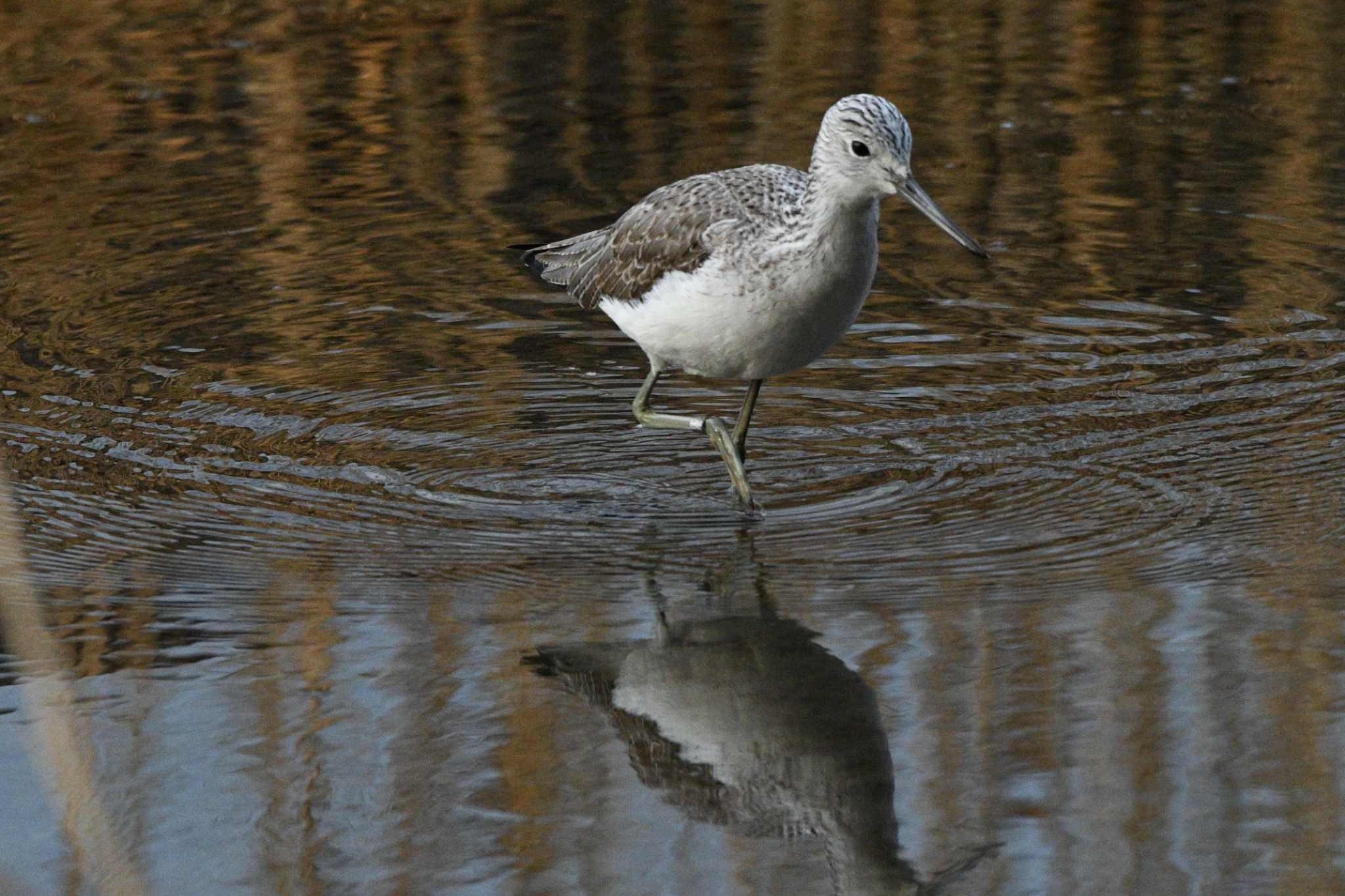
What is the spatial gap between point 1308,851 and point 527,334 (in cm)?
537

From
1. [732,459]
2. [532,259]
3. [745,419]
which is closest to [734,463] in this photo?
[732,459]

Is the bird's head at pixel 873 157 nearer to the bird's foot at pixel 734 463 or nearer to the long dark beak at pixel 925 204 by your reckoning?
the long dark beak at pixel 925 204

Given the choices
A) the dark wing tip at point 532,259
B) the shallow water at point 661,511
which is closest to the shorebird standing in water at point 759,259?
the shallow water at point 661,511

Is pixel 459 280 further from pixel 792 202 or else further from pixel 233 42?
pixel 233 42

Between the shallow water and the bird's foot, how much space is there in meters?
0.12

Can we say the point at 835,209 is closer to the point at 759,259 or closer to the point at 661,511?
the point at 759,259

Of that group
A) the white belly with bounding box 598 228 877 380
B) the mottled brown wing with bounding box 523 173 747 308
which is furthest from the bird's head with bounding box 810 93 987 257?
the mottled brown wing with bounding box 523 173 747 308

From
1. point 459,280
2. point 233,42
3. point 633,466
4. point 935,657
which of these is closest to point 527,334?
point 459,280

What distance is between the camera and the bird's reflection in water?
192 inches

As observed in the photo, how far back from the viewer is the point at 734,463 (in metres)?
7.13

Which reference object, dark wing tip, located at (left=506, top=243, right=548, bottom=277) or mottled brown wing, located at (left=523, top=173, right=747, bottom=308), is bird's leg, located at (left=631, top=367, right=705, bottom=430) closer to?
mottled brown wing, located at (left=523, top=173, right=747, bottom=308)

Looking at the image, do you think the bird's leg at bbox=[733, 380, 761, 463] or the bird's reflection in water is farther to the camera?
the bird's leg at bbox=[733, 380, 761, 463]

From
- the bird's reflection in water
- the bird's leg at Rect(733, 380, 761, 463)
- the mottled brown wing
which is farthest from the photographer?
the bird's leg at Rect(733, 380, 761, 463)

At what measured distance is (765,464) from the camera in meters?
7.63
